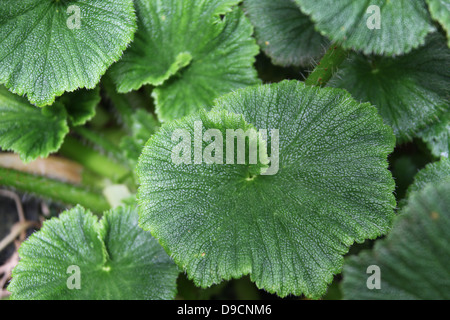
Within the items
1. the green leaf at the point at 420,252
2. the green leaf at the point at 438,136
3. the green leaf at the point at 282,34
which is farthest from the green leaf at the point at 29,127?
the green leaf at the point at 438,136

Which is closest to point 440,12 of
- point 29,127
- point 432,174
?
point 432,174

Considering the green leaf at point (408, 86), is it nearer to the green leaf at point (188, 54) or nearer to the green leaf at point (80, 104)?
the green leaf at point (188, 54)

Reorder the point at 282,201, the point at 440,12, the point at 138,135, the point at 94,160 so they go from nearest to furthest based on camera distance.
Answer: the point at 440,12, the point at 282,201, the point at 138,135, the point at 94,160

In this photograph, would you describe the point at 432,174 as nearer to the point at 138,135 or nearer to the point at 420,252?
the point at 420,252

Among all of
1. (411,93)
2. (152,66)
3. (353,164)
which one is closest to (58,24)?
(152,66)

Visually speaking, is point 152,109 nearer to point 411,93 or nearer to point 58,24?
point 58,24

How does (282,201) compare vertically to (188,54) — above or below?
Answer: below
